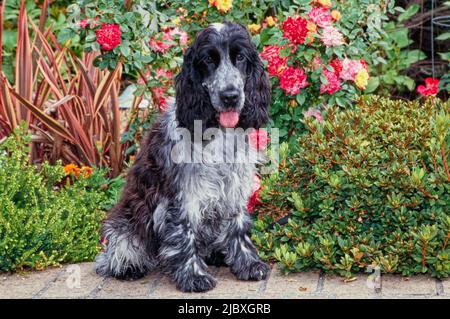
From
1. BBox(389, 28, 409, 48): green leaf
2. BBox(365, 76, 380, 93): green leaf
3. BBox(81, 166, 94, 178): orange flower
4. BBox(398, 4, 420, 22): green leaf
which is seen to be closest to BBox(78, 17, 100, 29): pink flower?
BBox(81, 166, 94, 178): orange flower

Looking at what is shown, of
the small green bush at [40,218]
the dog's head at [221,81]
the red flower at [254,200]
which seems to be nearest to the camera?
the dog's head at [221,81]

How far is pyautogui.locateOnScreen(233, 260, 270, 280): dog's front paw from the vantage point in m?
4.59

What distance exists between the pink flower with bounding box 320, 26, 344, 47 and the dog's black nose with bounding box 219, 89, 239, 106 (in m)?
1.52

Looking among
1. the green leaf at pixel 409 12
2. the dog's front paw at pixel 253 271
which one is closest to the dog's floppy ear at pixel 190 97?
the dog's front paw at pixel 253 271

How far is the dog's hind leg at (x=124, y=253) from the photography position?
466 centimetres

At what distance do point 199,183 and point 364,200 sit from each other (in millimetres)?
1006

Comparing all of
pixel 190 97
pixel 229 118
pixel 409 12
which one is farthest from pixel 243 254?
pixel 409 12

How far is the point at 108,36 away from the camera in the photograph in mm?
5531

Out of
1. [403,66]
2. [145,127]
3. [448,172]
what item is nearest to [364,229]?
[448,172]

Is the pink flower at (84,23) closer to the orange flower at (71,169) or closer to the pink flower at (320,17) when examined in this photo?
the orange flower at (71,169)

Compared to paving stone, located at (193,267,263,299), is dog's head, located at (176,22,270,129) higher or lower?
higher

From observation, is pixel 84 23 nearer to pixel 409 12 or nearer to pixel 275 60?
pixel 275 60

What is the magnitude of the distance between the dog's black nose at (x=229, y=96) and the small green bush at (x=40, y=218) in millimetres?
1460

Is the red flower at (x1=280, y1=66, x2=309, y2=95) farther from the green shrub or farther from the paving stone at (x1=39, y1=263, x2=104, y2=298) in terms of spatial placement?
the paving stone at (x1=39, y1=263, x2=104, y2=298)
